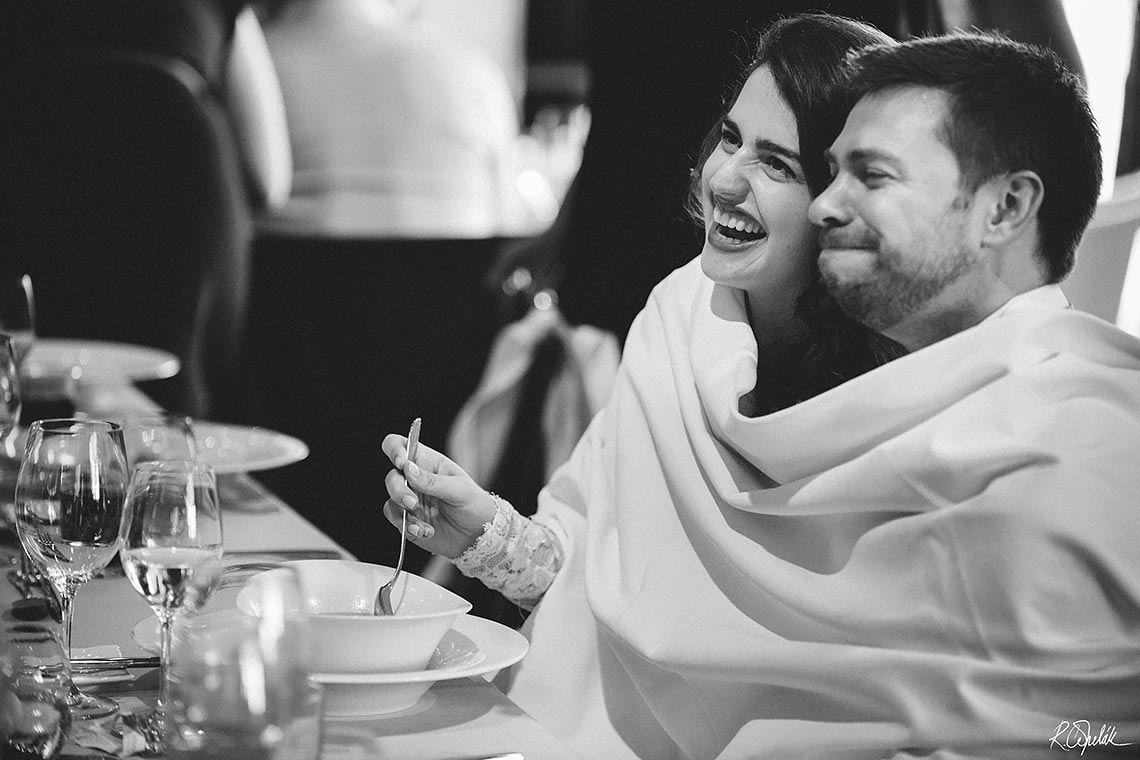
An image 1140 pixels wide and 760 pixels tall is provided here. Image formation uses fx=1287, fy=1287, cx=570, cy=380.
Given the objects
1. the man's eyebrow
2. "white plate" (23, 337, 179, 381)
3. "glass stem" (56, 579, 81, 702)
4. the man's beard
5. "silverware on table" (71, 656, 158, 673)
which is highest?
the man's eyebrow

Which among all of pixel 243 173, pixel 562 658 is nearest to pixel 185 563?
pixel 562 658

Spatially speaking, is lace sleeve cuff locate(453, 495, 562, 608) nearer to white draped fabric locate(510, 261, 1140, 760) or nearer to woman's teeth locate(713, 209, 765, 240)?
white draped fabric locate(510, 261, 1140, 760)

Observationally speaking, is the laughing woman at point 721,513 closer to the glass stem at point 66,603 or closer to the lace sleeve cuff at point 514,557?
the lace sleeve cuff at point 514,557

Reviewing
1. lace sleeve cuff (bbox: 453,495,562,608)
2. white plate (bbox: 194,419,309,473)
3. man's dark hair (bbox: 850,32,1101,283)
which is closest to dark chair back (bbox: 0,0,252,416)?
white plate (bbox: 194,419,309,473)

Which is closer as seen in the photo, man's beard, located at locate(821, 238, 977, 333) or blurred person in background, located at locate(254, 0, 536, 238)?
man's beard, located at locate(821, 238, 977, 333)

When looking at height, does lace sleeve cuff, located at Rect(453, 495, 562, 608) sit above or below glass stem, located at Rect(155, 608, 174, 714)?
below

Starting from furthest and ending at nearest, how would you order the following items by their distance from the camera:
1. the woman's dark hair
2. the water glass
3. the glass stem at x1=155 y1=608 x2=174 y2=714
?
1. the woman's dark hair
2. the glass stem at x1=155 y1=608 x2=174 y2=714
3. the water glass

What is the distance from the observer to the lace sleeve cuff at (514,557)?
115 centimetres

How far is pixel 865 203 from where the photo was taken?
89cm

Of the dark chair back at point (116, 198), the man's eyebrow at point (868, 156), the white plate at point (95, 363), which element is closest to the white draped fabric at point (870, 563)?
the man's eyebrow at point (868, 156)

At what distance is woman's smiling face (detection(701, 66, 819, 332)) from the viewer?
104 cm

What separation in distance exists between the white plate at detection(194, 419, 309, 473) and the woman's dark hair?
668 mm

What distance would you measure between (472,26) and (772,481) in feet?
11.2

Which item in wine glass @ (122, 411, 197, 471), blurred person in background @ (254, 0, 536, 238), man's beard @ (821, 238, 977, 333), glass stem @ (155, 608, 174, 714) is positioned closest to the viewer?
glass stem @ (155, 608, 174, 714)
